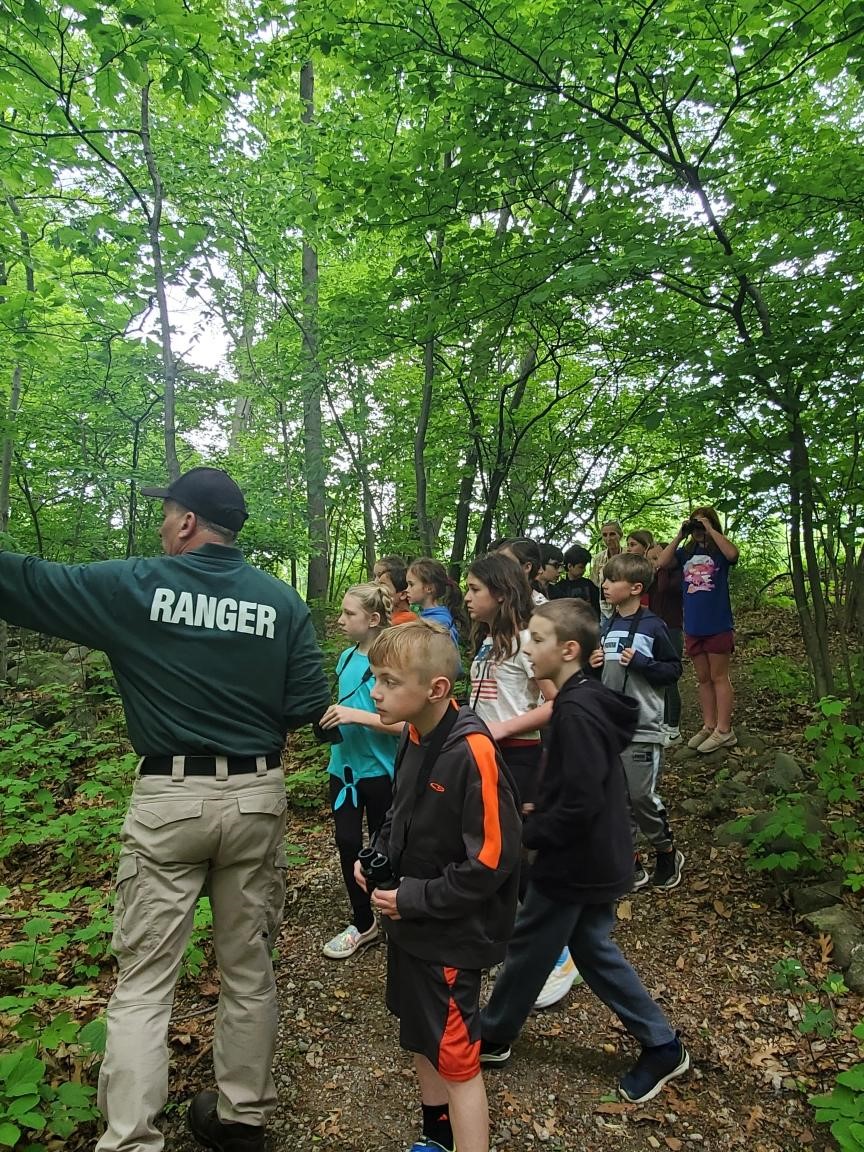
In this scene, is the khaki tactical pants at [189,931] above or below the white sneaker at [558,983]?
above

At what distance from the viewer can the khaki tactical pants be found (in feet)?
6.28

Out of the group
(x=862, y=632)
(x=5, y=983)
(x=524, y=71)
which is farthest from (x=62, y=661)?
(x=862, y=632)

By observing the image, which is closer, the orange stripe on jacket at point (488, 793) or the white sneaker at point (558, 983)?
the orange stripe on jacket at point (488, 793)

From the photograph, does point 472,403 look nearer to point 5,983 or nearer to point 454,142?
point 454,142

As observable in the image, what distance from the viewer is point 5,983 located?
321cm

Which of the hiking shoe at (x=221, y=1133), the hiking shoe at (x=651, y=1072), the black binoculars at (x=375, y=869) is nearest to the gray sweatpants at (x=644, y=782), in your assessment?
the hiking shoe at (x=651, y=1072)

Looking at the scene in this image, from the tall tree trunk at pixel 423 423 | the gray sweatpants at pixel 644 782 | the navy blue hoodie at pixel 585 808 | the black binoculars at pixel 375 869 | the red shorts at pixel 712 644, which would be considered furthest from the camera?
the tall tree trunk at pixel 423 423

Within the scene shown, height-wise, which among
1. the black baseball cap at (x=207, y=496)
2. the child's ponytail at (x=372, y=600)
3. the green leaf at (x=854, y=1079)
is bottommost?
the green leaf at (x=854, y=1079)

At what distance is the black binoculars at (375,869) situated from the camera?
6.36ft

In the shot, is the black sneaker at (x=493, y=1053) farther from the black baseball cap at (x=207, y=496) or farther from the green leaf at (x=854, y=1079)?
the black baseball cap at (x=207, y=496)

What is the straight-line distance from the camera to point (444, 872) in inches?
74.4

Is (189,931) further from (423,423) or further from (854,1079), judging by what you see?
(423,423)

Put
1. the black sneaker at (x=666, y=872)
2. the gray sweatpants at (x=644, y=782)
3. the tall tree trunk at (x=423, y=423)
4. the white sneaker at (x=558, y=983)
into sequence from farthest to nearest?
the tall tree trunk at (x=423, y=423) → the black sneaker at (x=666, y=872) → the gray sweatpants at (x=644, y=782) → the white sneaker at (x=558, y=983)

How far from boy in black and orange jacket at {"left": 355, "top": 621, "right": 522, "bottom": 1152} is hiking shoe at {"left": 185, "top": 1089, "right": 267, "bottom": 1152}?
1.88 feet
